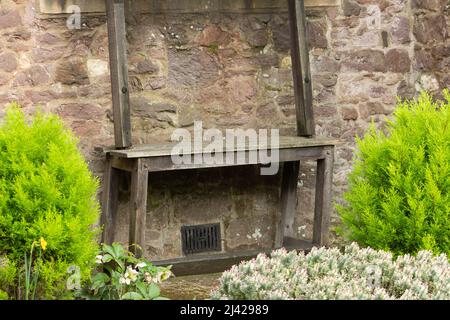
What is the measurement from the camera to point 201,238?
20.3ft

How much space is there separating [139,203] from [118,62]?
3.19 ft

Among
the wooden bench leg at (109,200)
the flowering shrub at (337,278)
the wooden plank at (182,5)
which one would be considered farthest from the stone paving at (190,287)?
the wooden plank at (182,5)

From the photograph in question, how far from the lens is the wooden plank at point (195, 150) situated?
211 inches

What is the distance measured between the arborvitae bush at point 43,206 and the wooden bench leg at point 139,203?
92cm

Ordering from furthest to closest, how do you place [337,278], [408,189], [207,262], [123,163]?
[207,262]
[123,163]
[408,189]
[337,278]

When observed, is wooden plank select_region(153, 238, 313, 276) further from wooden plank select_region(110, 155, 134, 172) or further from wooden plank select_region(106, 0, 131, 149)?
wooden plank select_region(106, 0, 131, 149)

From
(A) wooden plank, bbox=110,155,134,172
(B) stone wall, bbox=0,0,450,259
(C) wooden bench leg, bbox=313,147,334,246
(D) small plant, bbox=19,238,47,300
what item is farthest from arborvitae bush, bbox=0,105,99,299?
(C) wooden bench leg, bbox=313,147,334,246

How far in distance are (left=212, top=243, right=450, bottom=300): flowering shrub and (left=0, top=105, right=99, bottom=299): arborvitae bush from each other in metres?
0.97

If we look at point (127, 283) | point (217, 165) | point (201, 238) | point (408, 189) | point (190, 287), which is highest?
point (217, 165)

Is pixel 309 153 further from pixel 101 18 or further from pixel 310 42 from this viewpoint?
pixel 101 18

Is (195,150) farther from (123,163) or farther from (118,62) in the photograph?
(118,62)

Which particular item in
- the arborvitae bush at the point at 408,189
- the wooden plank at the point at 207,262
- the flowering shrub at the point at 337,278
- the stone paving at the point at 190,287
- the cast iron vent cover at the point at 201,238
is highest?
the arborvitae bush at the point at 408,189

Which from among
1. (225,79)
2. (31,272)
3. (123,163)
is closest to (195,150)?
(123,163)

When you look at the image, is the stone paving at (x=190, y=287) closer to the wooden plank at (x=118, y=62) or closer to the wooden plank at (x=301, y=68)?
the wooden plank at (x=118, y=62)
